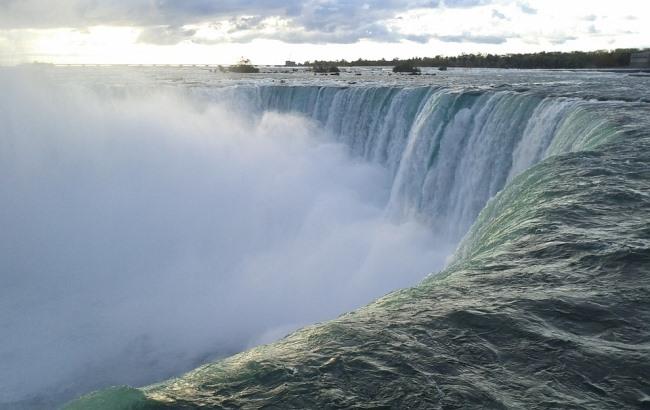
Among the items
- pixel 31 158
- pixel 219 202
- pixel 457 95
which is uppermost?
pixel 457 95

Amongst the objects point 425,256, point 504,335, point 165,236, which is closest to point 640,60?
point 425,256

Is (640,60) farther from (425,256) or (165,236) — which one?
(165,236)

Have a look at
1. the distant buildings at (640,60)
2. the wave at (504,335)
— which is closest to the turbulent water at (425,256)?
the wave at (504,335)

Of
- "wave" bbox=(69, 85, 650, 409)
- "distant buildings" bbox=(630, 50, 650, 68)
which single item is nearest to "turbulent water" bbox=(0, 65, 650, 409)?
"wave" bbox=(69, 85, 650, 409)

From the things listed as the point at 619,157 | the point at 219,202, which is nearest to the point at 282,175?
the point at 219,202

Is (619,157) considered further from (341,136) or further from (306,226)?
(341,136)
